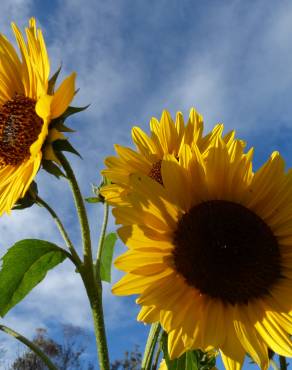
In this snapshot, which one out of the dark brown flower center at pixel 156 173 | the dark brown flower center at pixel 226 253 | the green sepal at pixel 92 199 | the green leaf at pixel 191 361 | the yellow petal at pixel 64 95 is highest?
the dark brown flower center at pixel 156 173

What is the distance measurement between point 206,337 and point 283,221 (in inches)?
24.8

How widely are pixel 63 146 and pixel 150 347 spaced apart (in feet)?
2.96

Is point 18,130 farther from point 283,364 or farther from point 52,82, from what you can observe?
point 283,364

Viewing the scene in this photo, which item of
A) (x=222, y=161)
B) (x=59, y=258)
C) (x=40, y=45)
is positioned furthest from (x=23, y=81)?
(x=222, y=161)

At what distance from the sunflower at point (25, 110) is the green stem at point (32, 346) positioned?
58cm

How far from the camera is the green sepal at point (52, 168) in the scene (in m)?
2.03

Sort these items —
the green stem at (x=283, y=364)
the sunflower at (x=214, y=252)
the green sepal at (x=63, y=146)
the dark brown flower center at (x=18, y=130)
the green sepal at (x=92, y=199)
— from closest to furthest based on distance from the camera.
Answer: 1. the sunflower at (x=214, y=252)
2. the green sepal at (x=63, y=146)
3. the dark brown flower center at (x=18, y=130)
4. the green stem at (x=283, y=364)
5. the green sepal at (x=92, y=199)

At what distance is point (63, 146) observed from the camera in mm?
2033

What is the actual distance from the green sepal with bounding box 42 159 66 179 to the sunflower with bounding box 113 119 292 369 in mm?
269

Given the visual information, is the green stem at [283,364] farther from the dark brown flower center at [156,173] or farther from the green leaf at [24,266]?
the green leaf at [24,266]

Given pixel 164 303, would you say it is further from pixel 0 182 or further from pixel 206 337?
pixel 0 182

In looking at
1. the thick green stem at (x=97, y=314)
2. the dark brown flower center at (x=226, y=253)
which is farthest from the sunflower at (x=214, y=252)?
the thick green stem at (x=97, y=314)

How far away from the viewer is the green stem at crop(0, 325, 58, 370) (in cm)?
218

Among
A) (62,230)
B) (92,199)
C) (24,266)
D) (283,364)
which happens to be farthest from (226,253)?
(92,199)
